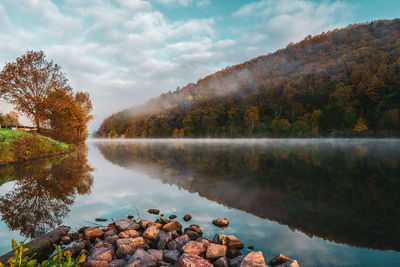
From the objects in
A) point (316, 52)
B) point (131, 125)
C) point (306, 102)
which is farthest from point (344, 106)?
point (131, 125)

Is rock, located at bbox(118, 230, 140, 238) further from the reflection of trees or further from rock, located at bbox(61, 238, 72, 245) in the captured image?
the reflection of trees

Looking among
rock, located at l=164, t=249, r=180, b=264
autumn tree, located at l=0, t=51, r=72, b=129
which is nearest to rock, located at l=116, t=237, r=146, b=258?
rock, located at l=164, t=249, r=180, b=264

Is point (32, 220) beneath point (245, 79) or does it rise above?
beneath

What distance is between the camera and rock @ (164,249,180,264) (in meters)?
3.70

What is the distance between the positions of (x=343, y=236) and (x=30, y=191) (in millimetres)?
10613

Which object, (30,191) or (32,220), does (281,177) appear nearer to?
(32,220)

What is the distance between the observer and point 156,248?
173 inches

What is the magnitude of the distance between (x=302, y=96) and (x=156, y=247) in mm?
117278

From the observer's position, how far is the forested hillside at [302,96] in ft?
253

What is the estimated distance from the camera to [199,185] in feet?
32.1

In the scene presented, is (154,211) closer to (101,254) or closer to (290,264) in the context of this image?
(101,254)

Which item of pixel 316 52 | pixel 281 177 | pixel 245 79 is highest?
pixel 316 52

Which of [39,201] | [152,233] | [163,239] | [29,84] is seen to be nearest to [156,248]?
[163,239]

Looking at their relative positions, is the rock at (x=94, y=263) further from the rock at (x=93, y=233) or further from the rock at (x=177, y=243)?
the rock at (x=93, y=233)
